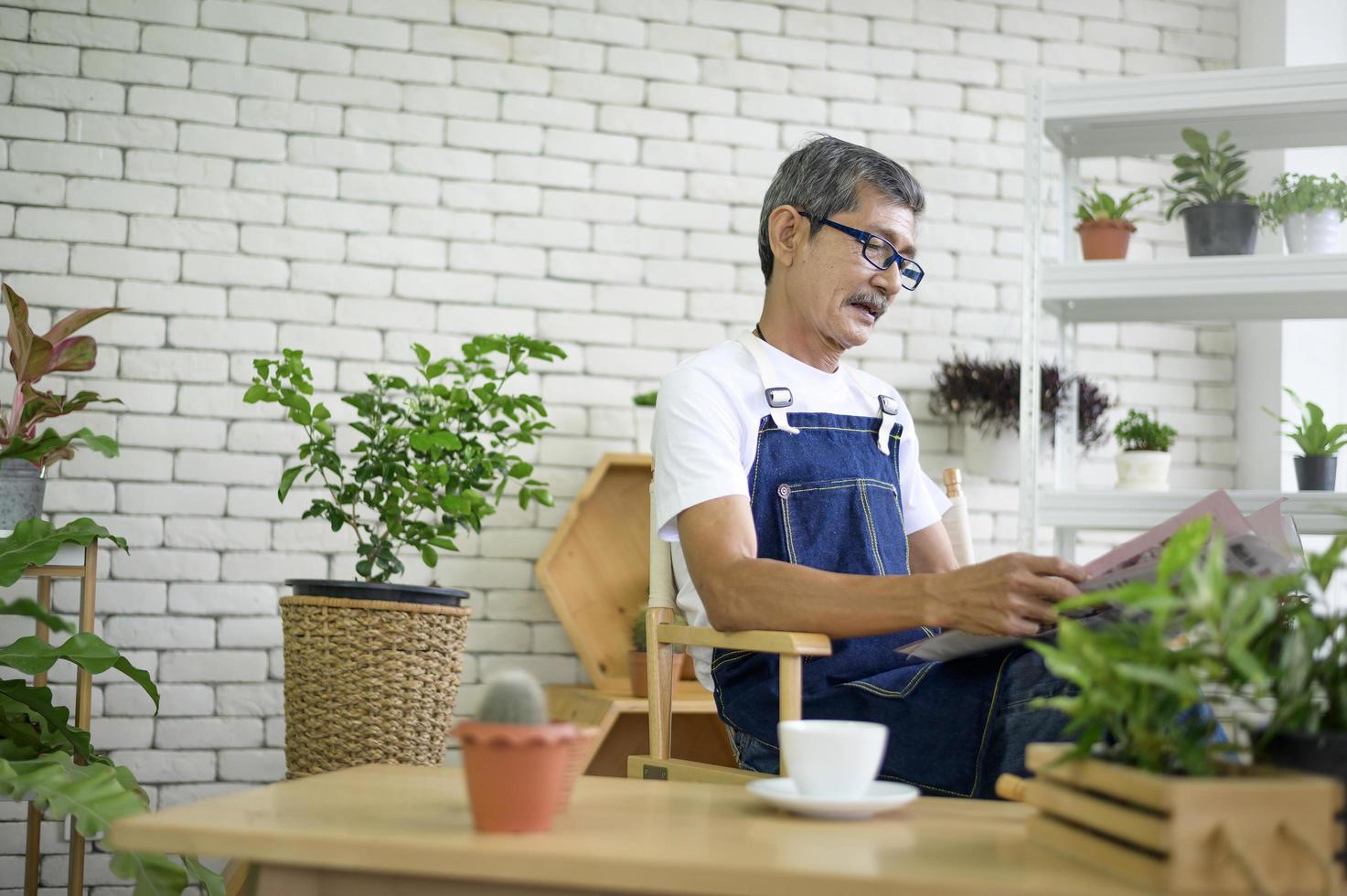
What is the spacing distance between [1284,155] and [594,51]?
2.02 metres

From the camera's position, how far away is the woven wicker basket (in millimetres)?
2586

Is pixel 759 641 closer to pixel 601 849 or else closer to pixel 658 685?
pixel 658 685

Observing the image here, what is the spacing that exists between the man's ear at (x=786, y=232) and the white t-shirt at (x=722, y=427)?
Answer: 0.60 ft

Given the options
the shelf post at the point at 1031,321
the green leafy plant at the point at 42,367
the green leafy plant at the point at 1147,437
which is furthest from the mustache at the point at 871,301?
the green leafy plant at the point at 42,367

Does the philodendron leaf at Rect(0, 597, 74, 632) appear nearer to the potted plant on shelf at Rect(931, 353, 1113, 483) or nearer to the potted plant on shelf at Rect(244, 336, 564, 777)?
the potted plant on shelf at Rect(244, 336, 564, 777)

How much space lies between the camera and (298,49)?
3.33 metres

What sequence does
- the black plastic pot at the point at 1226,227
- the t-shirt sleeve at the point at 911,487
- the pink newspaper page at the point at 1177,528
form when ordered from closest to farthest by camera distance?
the pink newspaper page at the point at 1177,528 < the t-shirt sleeve at the point at 911,487 < the black plastic pot at the point at 1226,227

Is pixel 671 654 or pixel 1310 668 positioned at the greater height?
pixel 1310 668

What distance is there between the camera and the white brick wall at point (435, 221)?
3193mm

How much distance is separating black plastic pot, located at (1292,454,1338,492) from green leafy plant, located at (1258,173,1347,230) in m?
0.54

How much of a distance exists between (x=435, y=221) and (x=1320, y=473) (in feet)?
7.45

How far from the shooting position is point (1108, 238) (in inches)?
118

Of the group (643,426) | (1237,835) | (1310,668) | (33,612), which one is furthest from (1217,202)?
(33,612)

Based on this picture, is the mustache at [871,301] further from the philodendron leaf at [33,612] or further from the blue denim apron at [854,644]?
the philodendron leaf at [33,612]
